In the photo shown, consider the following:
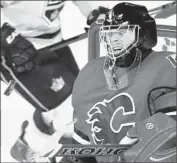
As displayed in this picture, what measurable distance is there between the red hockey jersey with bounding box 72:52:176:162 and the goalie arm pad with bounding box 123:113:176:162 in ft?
0.60

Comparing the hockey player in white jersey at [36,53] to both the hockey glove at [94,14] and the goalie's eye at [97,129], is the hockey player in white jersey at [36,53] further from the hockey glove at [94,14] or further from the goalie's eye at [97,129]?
the goalie's eye at [97,129]

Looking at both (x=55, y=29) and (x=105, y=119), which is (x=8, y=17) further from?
(x=105, y=119)

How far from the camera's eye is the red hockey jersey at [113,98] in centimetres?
109

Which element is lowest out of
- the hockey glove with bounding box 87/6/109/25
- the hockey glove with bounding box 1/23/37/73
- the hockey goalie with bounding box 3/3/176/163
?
the hockey glove with bounding box 1/23/37/73

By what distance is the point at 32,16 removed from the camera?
5.76 feet

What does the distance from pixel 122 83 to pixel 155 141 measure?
312mm

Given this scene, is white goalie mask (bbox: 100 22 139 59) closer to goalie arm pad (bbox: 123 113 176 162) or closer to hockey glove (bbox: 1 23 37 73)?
goalie arm pad (bbox: 123 113 176 162)

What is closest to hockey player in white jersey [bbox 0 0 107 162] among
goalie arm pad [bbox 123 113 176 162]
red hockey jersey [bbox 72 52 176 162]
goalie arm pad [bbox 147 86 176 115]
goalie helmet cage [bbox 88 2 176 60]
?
goalie helmet cage [bbox 88 2 176 60]

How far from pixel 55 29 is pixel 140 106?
2.83 feet

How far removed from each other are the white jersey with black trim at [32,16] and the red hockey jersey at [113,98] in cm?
51

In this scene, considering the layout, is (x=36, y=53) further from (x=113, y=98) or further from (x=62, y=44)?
(x=113, y=98)

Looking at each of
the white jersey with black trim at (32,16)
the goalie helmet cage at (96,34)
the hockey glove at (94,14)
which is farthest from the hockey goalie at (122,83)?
the white jersey with black trim at (32,16)

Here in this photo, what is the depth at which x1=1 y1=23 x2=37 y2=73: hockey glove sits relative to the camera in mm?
1701

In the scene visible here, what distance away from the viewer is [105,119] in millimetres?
1191
